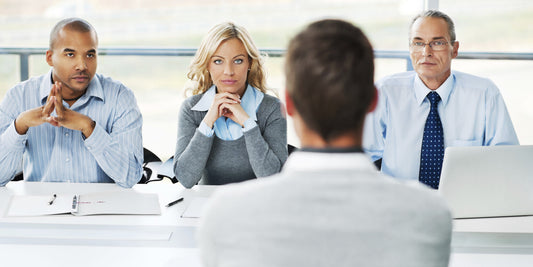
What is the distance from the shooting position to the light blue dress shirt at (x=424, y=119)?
2.30m

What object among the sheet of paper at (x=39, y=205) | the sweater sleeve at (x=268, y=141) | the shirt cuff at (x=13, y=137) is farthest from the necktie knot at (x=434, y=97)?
the shirt cuff at (x=13, y=137)

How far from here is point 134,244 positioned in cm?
157

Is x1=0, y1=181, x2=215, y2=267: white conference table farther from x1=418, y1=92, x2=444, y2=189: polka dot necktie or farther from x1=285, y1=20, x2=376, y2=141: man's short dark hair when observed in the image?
x1=418, y1=92, x2=444, y2=189: polka dot necktie

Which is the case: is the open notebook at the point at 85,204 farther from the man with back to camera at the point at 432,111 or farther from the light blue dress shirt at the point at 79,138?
the man with back to camera at the point at 432,111

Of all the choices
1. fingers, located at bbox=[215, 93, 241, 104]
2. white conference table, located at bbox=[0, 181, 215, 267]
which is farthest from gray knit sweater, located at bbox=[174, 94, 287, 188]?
white conference table, located at bbox=[0, 181, 215, 267]

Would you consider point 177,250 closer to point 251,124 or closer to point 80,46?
point 251,124

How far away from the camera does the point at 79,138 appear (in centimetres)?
224

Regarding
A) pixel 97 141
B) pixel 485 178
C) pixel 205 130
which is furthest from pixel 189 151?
pixel 485 178

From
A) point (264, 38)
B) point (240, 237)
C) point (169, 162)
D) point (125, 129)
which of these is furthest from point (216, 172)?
point (264, 38)

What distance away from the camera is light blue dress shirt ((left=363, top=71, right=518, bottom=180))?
2299mm

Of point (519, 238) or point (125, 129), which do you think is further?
point (125, 129)

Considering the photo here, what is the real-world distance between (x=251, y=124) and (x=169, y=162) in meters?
0.42

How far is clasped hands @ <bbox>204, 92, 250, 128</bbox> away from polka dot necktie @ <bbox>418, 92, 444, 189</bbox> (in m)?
0.71

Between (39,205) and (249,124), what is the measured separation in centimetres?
78
